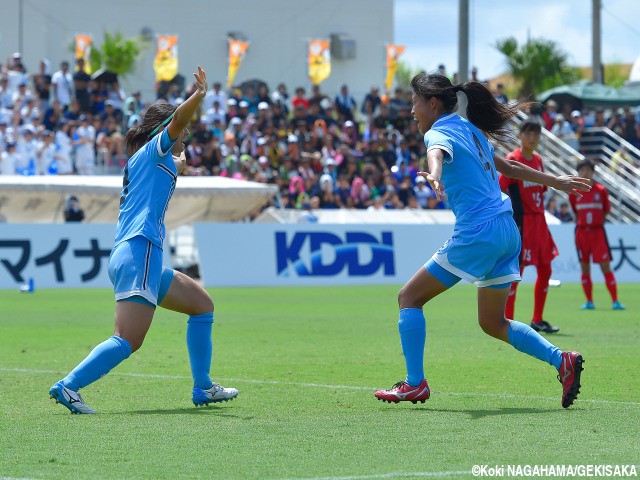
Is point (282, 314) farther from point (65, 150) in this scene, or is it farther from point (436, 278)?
point (65, 150)

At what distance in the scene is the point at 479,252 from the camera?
321 inches

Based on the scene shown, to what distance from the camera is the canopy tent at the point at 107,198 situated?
96.7ft

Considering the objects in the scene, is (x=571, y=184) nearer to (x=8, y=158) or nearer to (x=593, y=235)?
(x=593, y=235)

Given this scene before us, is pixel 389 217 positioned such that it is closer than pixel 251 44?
Yes

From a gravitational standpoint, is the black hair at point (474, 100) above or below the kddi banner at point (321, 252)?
above

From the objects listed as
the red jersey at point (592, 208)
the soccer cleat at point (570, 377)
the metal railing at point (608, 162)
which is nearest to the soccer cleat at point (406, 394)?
the soccer cleat at point (570, 377)

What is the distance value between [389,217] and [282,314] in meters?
13.5

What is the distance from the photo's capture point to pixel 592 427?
7363 millimetres

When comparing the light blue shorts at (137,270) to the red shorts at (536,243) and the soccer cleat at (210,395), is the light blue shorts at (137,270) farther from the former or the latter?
the red shorts at (536,243)

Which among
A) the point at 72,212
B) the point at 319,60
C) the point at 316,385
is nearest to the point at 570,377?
the point at 316,385

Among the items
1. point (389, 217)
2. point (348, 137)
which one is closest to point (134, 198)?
point (389, 217)

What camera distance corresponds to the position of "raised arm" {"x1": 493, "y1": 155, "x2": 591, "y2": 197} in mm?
8758

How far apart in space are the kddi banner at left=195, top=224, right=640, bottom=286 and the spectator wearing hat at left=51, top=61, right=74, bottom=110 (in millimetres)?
11211

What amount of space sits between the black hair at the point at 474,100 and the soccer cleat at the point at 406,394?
192cm
